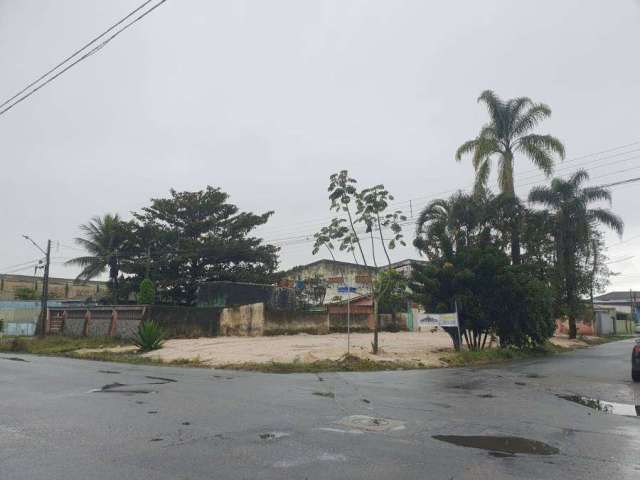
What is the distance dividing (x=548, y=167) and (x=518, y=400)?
808 inches

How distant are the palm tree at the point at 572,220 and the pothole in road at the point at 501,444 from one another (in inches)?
1136

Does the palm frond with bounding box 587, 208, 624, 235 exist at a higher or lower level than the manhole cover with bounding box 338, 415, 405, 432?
higher

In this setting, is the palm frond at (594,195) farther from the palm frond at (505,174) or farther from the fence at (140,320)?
the fence at (140,320)

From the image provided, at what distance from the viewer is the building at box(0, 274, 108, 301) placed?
67.1 meters

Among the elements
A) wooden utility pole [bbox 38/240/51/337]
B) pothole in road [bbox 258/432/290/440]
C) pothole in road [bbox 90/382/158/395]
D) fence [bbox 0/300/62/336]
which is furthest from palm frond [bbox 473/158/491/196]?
fence [bbox 0/300/62/336]

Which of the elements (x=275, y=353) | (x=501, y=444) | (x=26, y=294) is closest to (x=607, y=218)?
(x=275, y=353)

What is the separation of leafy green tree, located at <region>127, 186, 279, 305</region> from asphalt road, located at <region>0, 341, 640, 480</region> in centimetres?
3294

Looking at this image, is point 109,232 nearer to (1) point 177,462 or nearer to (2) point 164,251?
(2) point 164,251

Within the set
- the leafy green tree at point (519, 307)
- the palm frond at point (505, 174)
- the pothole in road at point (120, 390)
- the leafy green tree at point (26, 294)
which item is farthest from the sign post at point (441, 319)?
the leafy green tree at point (26, 294)

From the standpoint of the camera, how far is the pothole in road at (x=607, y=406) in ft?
29.8

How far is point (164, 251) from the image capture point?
1852 inches

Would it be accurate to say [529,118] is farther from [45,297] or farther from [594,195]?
[45,297]

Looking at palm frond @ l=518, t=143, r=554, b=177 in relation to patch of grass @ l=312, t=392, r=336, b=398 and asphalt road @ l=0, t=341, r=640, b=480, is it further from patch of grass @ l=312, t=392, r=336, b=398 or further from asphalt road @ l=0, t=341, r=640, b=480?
patch of grass @ l=312, t=392, r=336, b=398

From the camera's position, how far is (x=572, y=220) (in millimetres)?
34531
